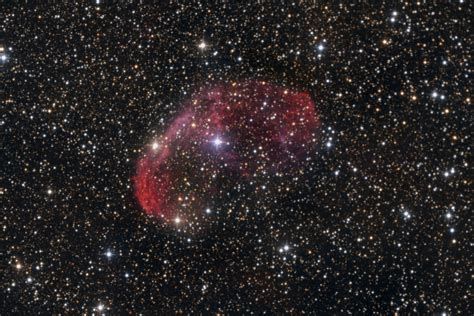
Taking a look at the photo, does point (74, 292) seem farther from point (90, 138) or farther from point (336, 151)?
point (336, 151)

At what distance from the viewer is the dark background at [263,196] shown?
393 millimetres

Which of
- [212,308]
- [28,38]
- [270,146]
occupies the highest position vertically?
[28,38]

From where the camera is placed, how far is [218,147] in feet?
1.32

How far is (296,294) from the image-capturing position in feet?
1.30

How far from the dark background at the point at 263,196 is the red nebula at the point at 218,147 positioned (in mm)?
13

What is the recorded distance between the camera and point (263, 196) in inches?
15.7

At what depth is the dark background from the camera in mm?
393

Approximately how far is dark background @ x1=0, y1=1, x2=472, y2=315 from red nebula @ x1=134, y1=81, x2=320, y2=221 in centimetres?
1

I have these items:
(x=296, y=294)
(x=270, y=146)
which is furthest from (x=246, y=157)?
(x=296, y=294)

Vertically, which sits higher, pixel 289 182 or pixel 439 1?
pixel 439 1

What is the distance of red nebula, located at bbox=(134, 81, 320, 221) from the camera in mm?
399

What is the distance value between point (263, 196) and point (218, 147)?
58 millimetres

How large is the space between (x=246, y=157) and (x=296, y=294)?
0.13m

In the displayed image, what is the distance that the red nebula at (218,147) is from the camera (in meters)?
0.40
